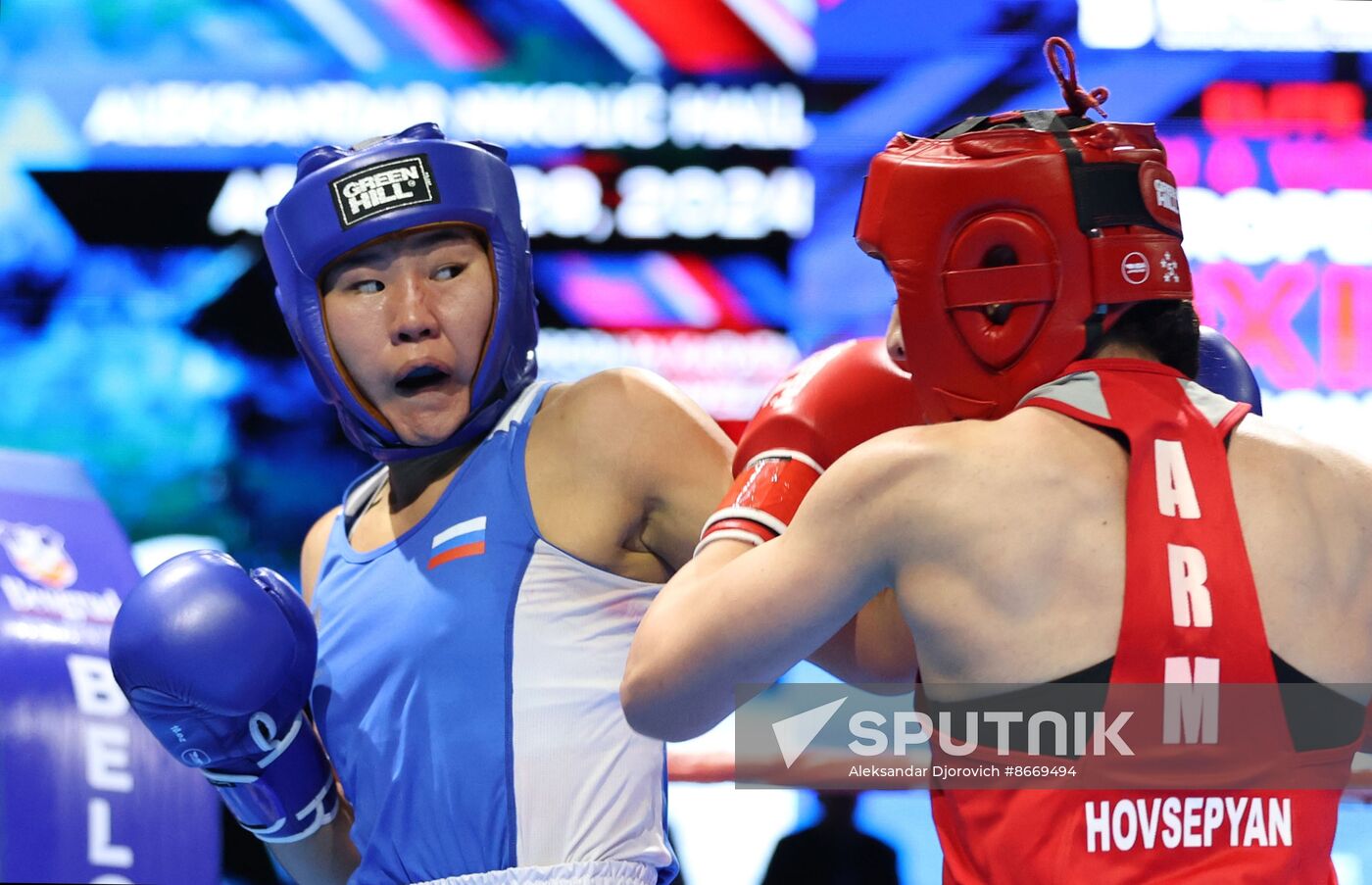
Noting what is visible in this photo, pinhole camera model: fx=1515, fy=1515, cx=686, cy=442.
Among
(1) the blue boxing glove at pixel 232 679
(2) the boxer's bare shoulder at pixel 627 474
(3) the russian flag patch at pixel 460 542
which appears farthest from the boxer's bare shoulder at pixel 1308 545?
(1) the blue boxing glove at pixel 232 679

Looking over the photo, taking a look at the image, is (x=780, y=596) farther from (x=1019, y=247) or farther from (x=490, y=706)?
(x=490, y=706)

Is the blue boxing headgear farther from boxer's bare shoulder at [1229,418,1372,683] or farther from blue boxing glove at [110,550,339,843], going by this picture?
boxer's bare shoulder at [1229,418,1372,683]

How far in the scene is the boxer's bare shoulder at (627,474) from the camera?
2.08 meters

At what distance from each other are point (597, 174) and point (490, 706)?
231 centimetres

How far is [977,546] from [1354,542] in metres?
0.40

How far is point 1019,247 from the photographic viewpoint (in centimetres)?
157

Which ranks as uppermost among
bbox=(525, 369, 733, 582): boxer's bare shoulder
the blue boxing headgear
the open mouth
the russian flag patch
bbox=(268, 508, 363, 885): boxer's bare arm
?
the blue boxing headgear

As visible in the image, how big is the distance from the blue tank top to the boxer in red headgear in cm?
50

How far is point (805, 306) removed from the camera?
13.1 ft

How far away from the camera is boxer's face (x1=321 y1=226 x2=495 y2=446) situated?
7.02 feet

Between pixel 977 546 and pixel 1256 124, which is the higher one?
pixel 1256 124

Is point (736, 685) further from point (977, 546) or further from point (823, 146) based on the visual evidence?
point (823, 146)

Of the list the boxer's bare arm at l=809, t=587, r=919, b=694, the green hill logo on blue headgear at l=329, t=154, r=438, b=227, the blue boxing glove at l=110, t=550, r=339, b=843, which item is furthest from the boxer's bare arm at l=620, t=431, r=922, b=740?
the green hill logo on blue headgear at l=329, t=154, r=438, b=227

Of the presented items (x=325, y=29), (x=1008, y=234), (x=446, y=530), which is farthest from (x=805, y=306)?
(x=1008, y=234)
